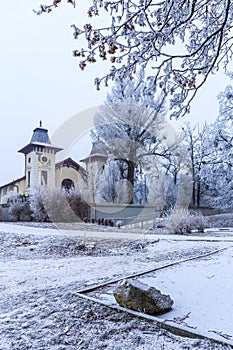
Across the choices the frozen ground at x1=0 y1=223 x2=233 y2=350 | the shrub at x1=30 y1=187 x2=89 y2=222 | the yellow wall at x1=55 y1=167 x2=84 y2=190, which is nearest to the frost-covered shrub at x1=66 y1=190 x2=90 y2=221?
the shrub at x1=30 y1=187 x2=89 y2=222

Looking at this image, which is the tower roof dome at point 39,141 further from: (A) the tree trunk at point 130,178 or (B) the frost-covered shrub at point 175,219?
(B) the frost-covered shrub at point 175,219

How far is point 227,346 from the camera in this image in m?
1.89

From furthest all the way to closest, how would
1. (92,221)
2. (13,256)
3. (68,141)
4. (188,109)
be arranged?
(68,141)
(92,221)
(13,256)
(188,109)

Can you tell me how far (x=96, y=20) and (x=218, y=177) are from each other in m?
15.6

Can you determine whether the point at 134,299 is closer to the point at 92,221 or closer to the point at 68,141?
the point at 92,221

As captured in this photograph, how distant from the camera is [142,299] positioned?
2477mm

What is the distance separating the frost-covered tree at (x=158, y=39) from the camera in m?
2.84

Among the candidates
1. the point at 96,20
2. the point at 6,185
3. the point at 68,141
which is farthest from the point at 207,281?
the point at 6,185

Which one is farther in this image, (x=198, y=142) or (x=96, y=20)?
(x=198, y=142)

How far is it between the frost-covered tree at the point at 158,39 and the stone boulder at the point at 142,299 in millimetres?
2030

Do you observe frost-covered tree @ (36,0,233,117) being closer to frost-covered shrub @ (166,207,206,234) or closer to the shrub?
frost-covered shrub @ (166,207,206,234)

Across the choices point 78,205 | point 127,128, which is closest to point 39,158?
point 127,128

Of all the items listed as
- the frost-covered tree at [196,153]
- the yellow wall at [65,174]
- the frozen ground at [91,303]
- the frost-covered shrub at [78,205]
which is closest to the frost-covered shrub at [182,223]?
the frozen ground at [91,303]

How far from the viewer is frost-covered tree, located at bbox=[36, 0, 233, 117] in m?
2.84
